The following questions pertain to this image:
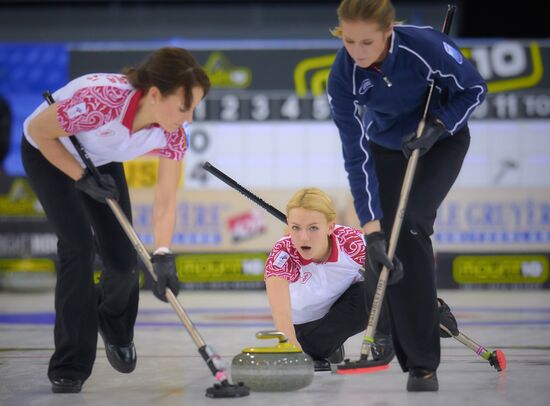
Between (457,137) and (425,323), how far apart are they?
2.47ft

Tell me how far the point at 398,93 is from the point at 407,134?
18 centimetres

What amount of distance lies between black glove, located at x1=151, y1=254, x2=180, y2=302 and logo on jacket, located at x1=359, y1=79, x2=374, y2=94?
3.15ft

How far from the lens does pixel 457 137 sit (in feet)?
12.2

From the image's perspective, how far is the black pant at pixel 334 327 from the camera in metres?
4.31

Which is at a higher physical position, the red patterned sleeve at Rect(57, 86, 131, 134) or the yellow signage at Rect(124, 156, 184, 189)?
the red patterned sleeve at Rect(57, 86, 131, 134)

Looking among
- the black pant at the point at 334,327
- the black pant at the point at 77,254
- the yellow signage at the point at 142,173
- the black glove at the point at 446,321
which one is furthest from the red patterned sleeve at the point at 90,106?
the yellow signage at the point at 142,173

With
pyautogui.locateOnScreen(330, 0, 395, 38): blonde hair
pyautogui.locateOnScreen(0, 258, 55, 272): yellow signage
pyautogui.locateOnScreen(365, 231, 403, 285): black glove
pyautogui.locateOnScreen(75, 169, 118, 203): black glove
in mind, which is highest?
pyautogui.locateOnScreen(330, 0, 395, 38): blonde hair

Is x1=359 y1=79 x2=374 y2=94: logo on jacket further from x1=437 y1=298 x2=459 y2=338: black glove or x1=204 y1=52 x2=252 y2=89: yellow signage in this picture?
x1=204 y1=52 x2=252 y2=89: yellow signage

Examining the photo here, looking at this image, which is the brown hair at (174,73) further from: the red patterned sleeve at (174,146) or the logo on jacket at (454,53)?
the logo on jacket at (454,53)

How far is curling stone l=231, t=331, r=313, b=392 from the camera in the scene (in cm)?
340

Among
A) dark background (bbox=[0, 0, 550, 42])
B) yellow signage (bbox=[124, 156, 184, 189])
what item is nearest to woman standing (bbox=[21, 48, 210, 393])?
yellow signage (bbox=[124, 156, 184, 189])

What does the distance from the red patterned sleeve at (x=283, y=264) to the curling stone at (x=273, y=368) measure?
2.17 feet

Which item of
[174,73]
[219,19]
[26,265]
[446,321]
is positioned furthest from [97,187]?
[219,19]

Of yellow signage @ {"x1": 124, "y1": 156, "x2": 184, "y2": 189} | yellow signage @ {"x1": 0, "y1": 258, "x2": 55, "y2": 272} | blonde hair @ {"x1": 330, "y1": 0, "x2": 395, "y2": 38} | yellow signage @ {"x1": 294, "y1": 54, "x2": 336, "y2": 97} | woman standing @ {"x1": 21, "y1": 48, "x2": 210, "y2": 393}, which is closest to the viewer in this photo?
blonde hair @ {"x1": 330, "y1": 0, "x2": 395, "y2": 38}
